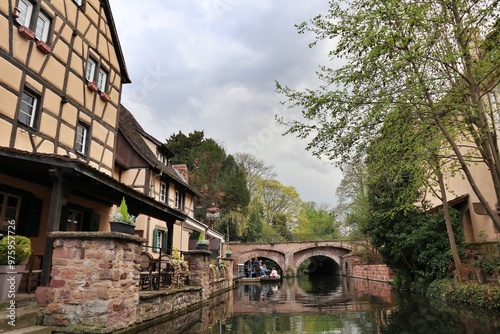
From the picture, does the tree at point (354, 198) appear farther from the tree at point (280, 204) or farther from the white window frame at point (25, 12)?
the white window frame at point (25, 12)

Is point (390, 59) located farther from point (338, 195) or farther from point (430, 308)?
point (338, 195)

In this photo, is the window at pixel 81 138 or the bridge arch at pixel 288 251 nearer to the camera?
the window at pixel 81 138

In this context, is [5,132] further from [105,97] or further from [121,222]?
[105,97]

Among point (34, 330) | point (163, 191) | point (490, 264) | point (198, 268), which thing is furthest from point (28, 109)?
point (490, 264)

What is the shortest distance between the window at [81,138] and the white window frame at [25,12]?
2754 millimetres

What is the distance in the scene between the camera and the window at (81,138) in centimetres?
966

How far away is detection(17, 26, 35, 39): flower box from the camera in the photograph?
758 cm

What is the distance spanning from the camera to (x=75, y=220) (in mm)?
9641

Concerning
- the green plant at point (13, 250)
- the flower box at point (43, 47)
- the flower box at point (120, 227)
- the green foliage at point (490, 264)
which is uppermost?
the flower box at point (43, 47)

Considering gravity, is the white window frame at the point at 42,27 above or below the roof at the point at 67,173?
above

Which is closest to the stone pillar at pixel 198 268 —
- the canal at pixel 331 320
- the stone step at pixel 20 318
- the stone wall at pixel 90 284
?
the canal at pixel 331 320

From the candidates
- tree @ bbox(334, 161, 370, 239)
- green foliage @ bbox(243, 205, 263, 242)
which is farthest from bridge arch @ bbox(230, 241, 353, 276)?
tree @ bbox(334, 161, 370, 239)

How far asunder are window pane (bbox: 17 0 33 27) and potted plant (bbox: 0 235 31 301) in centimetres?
522

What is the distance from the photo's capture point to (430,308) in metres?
9.31
